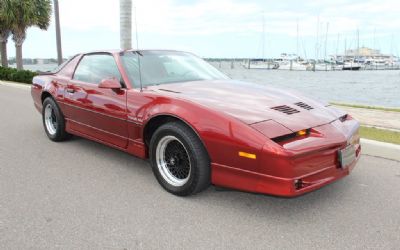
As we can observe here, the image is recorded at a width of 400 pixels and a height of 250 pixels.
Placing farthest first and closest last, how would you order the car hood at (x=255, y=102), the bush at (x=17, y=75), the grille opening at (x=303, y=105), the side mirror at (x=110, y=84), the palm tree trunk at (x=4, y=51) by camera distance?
the palm tree trunk at (x=4, y=51), the bush at (x=17, y=75), the side mirror at (x=110, y=84), the grille opening at (x=303, y=105), the car hood at (x=255, y=102)

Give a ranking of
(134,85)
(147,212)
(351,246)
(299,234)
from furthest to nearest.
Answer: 1. (134,85)
2. (147,212)
3. (299,234)
4. (351,246)

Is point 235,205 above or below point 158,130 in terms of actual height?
below

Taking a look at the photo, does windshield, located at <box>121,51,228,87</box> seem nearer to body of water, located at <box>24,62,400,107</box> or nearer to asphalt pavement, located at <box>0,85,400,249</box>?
Answer: body of water, located at <box>24,62,400,107</box>

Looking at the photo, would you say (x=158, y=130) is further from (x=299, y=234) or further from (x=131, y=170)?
(x=299, y=234)

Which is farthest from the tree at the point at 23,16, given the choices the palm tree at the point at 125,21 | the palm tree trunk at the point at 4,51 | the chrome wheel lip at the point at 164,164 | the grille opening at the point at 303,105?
the grille opening at the point at 303,105

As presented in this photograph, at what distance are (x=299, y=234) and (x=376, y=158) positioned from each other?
2.64 m

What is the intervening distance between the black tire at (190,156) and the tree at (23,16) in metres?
23.2

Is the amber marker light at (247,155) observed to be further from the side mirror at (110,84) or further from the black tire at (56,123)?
the black tire at (56,123)

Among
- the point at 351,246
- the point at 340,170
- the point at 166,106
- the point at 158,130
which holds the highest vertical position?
the point at 166,106

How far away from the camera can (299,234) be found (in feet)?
10.1

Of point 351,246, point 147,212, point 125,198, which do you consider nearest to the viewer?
point 351,246

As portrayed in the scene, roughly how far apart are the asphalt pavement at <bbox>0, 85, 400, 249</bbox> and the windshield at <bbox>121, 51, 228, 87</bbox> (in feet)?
3.62

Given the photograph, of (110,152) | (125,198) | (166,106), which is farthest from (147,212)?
(110,152)

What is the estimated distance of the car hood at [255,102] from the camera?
3484mm
